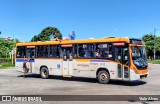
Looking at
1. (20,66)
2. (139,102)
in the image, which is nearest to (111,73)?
(139,102)

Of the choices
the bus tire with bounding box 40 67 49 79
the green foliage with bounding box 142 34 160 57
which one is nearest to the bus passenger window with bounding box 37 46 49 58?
the bus tire with bounding box 40 67 49 79

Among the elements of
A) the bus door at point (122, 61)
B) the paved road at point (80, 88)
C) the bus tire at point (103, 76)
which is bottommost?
the paved road at point (80, 88)

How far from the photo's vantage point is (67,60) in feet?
71.3

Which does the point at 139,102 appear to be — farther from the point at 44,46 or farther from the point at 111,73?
the point at 44,46

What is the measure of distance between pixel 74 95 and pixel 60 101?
5.61ft

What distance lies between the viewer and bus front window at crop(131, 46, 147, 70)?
60.1 feet

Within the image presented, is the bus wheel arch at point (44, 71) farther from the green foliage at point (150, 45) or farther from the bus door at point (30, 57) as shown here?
the green foliage at point (150, 45)

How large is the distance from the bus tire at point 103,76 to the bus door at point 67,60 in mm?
2632

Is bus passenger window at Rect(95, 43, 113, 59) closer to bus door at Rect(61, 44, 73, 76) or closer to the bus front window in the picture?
the bus front window

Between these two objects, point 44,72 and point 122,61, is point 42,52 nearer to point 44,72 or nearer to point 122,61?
point 44,72

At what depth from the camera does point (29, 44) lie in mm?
24344

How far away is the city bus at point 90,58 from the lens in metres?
18.4

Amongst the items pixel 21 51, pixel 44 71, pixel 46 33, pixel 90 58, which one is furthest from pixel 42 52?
pixel 46 33

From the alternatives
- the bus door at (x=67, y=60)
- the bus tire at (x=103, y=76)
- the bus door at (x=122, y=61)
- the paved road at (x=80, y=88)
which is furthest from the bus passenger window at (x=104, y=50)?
the bus door at (x=67, y=60)
